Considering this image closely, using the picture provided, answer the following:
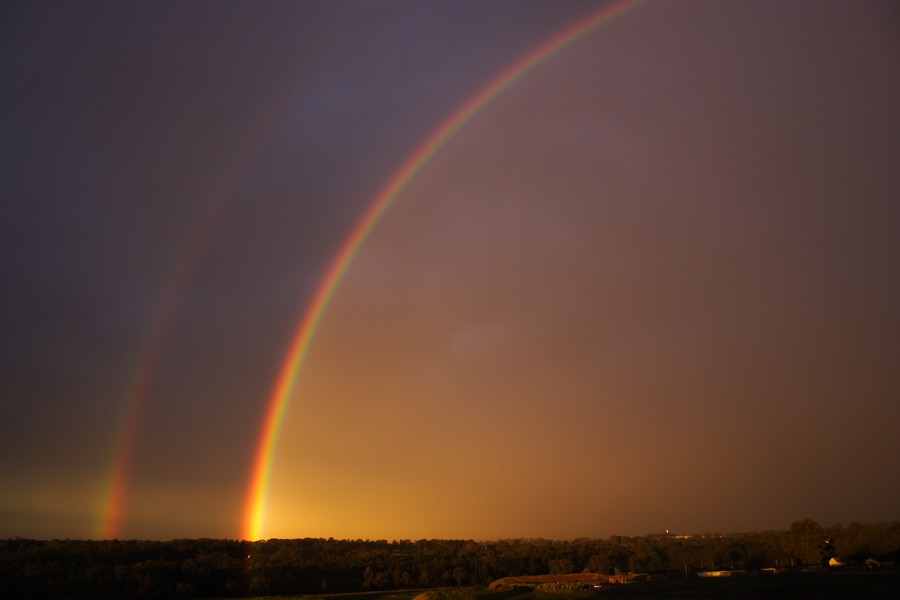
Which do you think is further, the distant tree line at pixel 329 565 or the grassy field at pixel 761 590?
the distant tree line at pixel 329 565

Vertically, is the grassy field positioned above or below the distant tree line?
below

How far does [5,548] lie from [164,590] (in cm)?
3232

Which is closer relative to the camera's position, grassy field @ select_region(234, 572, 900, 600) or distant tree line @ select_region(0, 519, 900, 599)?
grassy field @ select_region(234, 572, 900, 600)

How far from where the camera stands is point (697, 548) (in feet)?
319

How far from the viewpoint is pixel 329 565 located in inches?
3354

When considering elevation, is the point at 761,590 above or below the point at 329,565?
below

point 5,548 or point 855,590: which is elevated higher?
point 5,548

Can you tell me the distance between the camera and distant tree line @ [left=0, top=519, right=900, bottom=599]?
67.3m

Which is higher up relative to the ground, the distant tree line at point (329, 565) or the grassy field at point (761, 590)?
the distant tree line at point (329, 565)

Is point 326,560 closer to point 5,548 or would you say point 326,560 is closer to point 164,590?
point 164,590

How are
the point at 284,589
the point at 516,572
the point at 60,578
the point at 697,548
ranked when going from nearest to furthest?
the point at 60,578, the point at 284,589, the point at 516,572, the point at 697,548

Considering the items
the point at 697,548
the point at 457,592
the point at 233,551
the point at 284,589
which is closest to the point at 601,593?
the point at 457,592

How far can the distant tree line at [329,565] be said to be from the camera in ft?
221

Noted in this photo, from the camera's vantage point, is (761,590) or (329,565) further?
(329,565)
